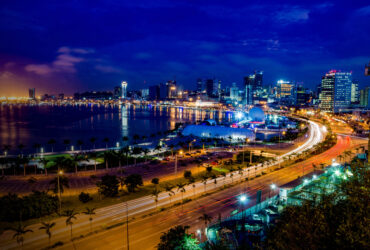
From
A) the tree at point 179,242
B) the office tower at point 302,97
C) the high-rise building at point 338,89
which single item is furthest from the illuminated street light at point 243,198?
the office tower at point 302,97

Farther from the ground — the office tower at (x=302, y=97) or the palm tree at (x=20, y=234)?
the office tower at (x=302, y=97)

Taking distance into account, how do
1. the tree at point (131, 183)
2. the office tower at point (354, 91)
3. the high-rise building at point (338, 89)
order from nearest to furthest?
the tree at point (131, 183) → the high-rise building at point (338, 89) → the office tower at point (354, 91)

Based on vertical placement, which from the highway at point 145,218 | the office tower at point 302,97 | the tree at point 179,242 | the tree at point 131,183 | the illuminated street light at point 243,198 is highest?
the office tower at point 302,97

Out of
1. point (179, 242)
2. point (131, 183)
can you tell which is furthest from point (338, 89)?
point (179, 242)

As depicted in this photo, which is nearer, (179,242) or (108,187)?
(179,242)

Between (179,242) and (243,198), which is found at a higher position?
(179,242)

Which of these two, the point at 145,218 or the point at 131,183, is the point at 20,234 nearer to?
the point at 145,218

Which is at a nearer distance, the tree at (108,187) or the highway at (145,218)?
the highway at (145,218)

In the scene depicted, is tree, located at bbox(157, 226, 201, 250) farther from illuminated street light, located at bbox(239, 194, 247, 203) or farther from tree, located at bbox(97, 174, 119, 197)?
tree, located at bbox(97, 174, 119, 197)

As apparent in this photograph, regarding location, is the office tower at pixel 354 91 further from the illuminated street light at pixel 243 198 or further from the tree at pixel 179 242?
the tree at pixel 179 242

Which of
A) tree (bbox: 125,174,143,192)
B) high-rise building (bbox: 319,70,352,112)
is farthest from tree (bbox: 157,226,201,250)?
high-rise building (bbox: 319,70,352,112)

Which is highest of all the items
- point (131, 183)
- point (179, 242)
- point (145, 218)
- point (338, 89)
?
point (338, 89)
